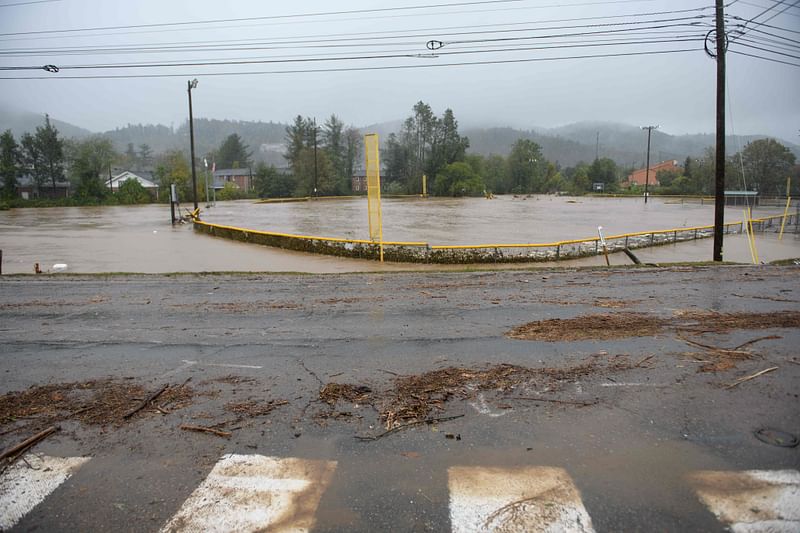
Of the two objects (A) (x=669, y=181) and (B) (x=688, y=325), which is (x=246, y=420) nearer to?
(B) (x=688, y=325)

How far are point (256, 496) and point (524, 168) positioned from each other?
125611 mm

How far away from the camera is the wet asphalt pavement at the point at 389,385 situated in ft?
10.0

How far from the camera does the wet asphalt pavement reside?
3.05m

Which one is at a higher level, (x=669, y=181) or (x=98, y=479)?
(x=669, y=181)

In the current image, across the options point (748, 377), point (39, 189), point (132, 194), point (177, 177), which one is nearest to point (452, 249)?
point (748, 377)

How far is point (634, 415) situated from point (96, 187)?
80.6 meters

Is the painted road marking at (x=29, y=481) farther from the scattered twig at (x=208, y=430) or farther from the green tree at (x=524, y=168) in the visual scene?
the green tree at (x=524, y=168)

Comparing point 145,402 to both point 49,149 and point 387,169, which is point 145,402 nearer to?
point 49,149

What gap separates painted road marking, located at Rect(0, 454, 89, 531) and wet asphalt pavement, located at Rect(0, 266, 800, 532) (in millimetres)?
78

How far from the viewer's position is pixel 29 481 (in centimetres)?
328

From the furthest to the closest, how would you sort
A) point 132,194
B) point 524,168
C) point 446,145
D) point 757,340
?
1. point 524,168
2. point 446,145
3. point 132,194
4. point 757,340

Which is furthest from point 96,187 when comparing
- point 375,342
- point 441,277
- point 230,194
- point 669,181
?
point 669,181

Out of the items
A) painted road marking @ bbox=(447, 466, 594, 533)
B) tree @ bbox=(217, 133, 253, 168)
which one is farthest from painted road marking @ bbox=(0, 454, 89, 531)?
tree @ bbox=(217, 133, 253, 168)

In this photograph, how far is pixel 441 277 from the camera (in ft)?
40.2
